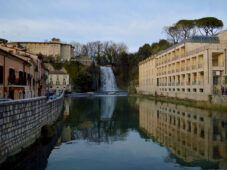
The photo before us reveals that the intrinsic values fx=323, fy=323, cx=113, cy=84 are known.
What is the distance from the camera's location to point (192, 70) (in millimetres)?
49656

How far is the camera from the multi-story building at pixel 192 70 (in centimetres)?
4284

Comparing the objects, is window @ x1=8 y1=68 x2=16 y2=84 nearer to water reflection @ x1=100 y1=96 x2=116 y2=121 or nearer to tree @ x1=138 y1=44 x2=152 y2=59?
water reflection @ x1=100 y1=96 x2=116 y2=121

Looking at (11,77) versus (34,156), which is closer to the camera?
(34,156)

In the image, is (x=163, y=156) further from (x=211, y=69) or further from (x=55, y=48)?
(x=55, y=48)

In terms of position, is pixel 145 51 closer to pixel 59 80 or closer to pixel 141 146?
pixel 59 80

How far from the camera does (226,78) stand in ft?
137

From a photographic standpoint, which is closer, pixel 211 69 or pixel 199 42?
pixel 211 69

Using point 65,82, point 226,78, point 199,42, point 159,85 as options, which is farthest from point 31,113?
point 65,82

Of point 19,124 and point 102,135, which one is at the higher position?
point 19,124

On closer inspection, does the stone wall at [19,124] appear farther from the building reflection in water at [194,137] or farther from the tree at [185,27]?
the tree at [185,27]

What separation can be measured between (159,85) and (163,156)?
58.0 m

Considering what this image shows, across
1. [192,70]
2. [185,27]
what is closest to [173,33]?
[185,27]

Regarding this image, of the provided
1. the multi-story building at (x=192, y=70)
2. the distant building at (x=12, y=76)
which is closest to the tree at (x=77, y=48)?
the multi-story building at (x=192, y=70)

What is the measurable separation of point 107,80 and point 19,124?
90131 mm
